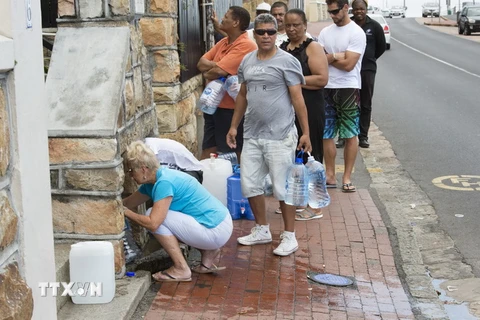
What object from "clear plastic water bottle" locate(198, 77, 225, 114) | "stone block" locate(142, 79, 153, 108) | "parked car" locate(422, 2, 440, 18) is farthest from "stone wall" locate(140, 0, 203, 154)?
"parked car" locate(422, 2, 440, 18)

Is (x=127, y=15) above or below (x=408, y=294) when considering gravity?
above

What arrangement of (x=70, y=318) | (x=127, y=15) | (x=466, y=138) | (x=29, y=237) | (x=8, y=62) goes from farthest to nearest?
(x=466, y=138)
(x=127, y=15)
(x=70, y=318)
(x=29, y=237)
(x=8, y=62)

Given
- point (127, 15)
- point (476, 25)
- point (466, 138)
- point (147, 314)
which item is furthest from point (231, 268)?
point (476, 25)

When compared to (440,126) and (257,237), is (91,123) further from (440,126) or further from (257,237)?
(440,126)

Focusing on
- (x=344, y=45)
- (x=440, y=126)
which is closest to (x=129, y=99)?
(x=344, y=45)

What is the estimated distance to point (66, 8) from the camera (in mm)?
5691

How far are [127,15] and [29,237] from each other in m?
2.73

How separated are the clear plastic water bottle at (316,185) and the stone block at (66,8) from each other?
2507 mm

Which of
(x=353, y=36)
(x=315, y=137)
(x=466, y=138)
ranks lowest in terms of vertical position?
(x=466, y=138)

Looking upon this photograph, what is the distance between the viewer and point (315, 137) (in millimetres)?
7785

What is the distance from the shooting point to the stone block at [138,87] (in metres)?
5.89

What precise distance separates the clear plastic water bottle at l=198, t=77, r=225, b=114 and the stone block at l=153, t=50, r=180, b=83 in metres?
0.53

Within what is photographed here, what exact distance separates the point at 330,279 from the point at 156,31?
9.47 ft

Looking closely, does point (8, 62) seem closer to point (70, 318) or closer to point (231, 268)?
point (70, 318)
